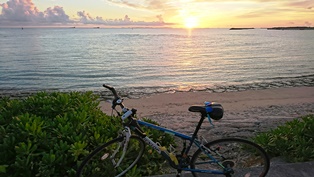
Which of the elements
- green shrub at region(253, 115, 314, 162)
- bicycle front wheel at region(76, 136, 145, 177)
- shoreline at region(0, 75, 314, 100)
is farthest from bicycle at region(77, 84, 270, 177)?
shoreline at region(0, 75, 314, 100)

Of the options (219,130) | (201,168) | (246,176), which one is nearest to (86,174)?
(201,168)

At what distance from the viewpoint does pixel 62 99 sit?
645 centimetres

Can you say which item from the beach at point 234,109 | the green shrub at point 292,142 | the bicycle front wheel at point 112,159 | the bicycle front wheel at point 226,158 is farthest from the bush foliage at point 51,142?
the beach at point 234,109

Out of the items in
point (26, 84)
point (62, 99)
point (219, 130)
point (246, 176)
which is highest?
point (62, 99)

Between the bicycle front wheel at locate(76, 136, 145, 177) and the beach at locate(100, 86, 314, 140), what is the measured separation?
3835 millimetres

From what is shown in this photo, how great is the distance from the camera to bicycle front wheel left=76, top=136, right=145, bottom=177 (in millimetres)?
3945

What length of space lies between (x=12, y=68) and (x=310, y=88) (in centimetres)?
2789

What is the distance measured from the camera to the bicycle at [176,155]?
3.85 metres

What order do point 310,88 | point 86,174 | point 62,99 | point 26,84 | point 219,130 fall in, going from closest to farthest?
point 86,174
point 62,99
point 219,130
point 310,88
point 26,84

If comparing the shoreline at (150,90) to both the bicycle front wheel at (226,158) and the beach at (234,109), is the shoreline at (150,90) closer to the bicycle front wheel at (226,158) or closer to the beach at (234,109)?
the beach at (234,109)

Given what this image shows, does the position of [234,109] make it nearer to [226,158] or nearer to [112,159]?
[226,158]

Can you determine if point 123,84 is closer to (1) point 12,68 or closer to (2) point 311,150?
(1) point 12,68

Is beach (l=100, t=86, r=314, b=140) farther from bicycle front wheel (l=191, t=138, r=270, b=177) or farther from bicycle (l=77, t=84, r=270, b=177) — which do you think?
bicycle (l=77, t=84, r=270, b=177)

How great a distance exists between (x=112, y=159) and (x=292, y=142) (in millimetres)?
3662
